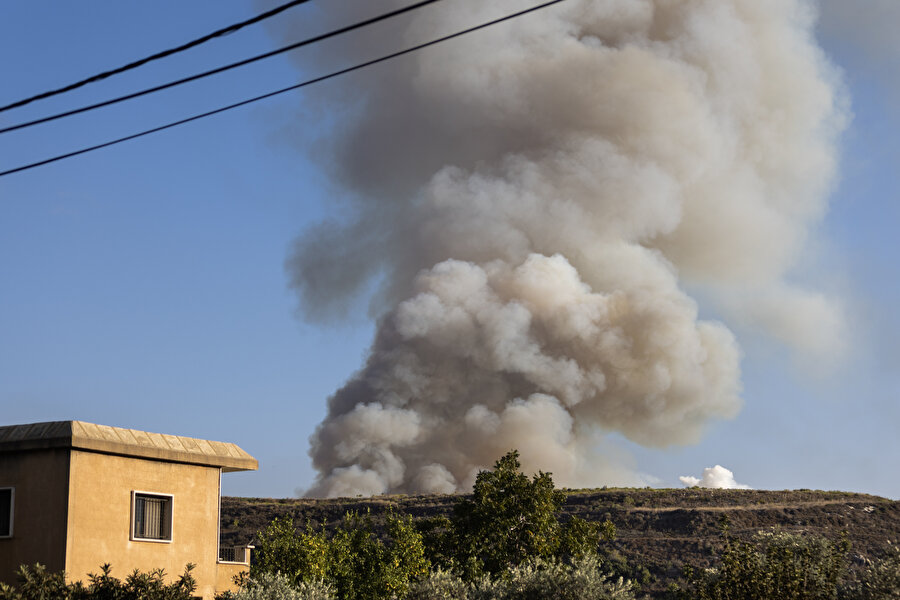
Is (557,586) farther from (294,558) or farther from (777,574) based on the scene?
(294,558)

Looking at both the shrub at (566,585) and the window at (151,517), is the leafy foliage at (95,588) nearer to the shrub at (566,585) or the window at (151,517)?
the window at (151,517)

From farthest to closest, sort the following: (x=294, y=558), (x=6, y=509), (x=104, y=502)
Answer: (x=294, y=558), (x=104, y=502), (x=6, y=509)

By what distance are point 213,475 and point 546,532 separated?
1429 centimetres

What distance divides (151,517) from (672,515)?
183ft

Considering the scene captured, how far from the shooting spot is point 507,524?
111ft

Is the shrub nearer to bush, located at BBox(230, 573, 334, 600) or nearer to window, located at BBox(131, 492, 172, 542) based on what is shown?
bush, located at BBox(230, 573, 334, 600)

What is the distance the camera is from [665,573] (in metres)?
58.6

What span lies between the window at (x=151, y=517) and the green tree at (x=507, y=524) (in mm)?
13176

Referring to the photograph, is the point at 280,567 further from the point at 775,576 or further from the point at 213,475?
the point at 775,576

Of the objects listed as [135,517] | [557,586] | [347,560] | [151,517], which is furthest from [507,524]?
[135,517]

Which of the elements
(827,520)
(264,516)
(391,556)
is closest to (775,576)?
(391,556)

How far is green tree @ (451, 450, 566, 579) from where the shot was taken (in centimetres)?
3331

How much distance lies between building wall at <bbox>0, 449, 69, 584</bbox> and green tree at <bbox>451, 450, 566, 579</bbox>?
625 inches

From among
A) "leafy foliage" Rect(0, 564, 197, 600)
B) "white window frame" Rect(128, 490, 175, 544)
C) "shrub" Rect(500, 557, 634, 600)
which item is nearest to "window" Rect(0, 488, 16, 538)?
"leafy foliage" Rect(0, 564, 197, 600)
